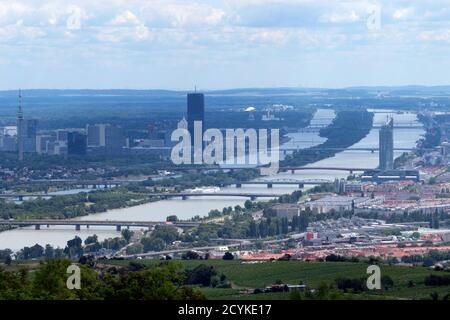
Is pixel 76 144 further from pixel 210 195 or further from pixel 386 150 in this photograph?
pixel 210 195

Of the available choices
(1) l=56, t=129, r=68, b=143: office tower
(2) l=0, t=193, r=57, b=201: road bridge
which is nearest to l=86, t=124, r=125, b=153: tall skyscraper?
(1) l=56, t=129, r=68, b=143: office tower

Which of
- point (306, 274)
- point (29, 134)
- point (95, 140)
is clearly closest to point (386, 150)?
point (95, 140)

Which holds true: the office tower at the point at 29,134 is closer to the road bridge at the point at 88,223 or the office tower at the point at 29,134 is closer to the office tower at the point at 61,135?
the office tower at the point at 61,135

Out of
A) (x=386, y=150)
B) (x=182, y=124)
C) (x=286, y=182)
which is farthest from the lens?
(x=182, y=124)

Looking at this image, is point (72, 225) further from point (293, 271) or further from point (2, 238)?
point (293, 271)

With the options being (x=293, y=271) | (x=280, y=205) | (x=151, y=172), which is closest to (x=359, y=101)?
(x=151, y=172)

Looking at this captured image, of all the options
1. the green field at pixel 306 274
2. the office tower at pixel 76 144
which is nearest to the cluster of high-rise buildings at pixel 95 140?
the office tower at pixel 76 144
